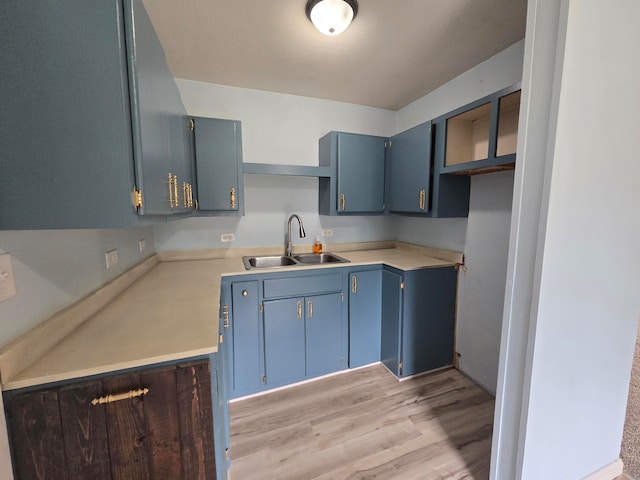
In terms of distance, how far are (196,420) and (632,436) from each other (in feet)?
7.99

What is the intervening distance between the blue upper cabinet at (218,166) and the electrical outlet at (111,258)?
661 millimetres

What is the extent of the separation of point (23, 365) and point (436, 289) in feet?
7.49

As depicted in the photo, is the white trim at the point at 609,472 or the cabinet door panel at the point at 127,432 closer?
the cabinet door panel at the point at 127,432

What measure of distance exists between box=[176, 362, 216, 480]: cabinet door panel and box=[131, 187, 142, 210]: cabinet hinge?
1.71 feet

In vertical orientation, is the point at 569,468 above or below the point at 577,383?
below

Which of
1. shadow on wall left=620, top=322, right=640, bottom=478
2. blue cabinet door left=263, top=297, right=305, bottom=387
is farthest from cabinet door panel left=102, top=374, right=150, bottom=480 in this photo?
shadow on wall left=620, top=322, right=640, bottom=478

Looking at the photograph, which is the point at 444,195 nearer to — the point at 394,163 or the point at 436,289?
the point at 394,163

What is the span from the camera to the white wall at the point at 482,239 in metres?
1.76

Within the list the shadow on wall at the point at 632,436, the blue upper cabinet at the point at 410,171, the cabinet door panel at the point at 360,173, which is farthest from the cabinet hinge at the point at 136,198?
the shadow on wall at the point at 632,436

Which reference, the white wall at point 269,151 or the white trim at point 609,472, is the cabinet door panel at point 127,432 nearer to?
the white wall at point 269,151

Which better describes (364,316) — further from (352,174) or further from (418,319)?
(352,174)

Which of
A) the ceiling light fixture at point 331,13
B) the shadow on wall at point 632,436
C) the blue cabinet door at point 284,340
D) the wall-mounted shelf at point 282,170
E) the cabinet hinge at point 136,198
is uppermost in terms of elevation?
the ceiling light fixture at point 331,13

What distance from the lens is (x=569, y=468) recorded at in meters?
1.18

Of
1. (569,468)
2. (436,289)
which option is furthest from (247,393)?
(569,468)
